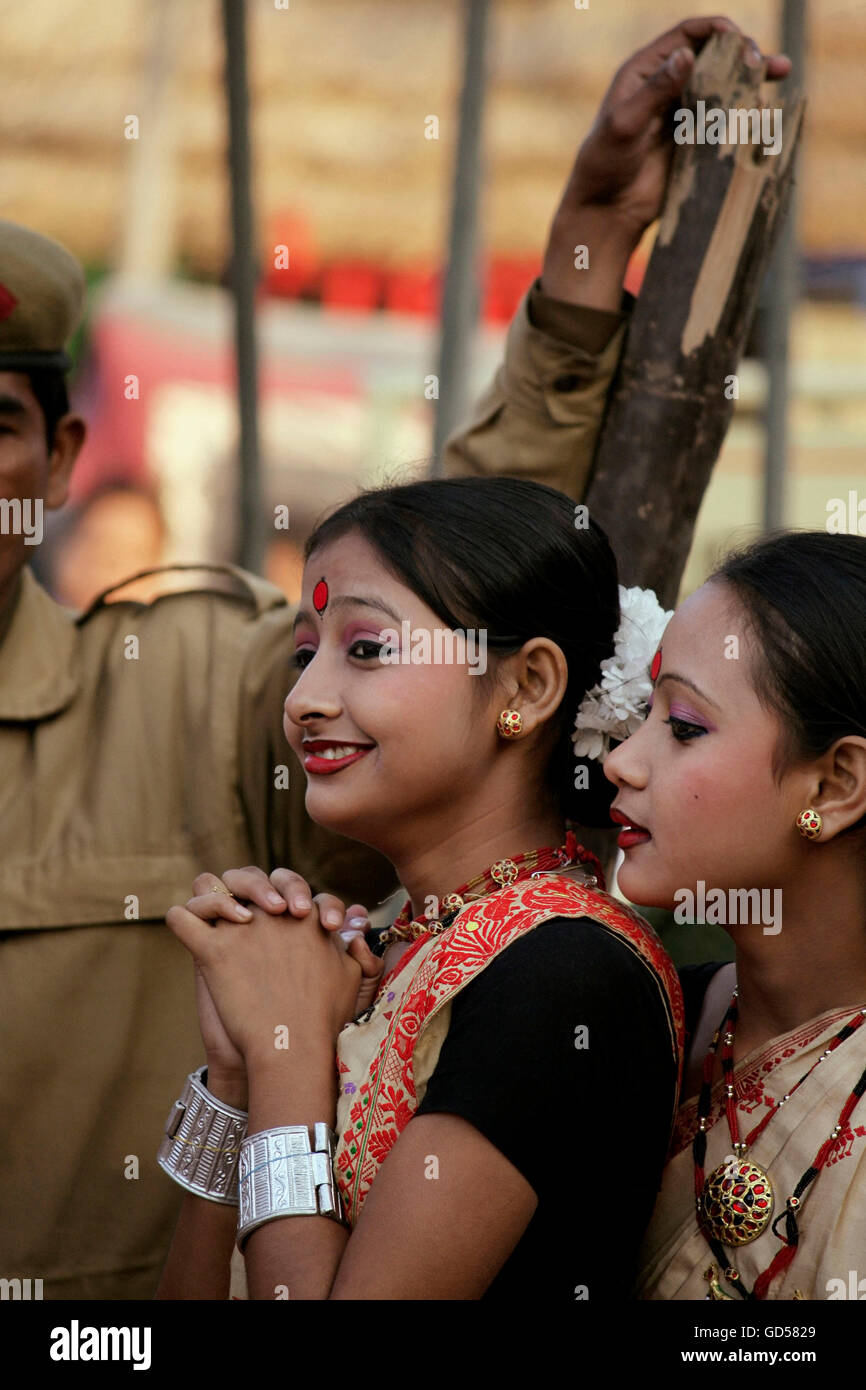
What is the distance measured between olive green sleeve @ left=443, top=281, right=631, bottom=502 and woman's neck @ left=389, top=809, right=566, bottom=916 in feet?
2.30

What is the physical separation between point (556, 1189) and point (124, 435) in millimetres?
7654

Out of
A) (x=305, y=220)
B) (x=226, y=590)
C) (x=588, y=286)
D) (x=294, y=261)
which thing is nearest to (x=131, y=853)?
(x=226, y=590)

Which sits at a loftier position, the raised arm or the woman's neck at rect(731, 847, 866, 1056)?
the raised arm

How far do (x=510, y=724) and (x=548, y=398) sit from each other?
30.2 inches

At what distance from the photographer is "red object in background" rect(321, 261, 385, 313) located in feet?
30.4

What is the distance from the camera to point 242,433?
12.4 ft

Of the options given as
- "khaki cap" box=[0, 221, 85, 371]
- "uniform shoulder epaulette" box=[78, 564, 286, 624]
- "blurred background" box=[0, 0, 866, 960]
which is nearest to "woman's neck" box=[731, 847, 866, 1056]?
"uniform shoulder epaulette" box=[78, 564, 286, 624]

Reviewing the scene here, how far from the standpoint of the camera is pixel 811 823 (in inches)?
66.6

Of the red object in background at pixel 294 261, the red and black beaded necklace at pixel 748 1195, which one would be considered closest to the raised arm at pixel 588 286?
the red and black beaded necklace at pixel 748 1195

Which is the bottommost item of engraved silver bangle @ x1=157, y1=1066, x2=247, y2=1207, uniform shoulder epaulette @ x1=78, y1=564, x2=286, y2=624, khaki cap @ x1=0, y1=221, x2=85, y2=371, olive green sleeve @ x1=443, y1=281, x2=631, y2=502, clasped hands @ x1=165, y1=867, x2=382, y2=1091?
engraved silver bangle @ x1=157, y1=1066, x2=247, y2=1207

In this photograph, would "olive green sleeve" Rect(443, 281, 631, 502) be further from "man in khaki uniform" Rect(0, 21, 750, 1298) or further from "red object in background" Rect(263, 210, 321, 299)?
"red object in background" Rect(263, 210, 321, 299)

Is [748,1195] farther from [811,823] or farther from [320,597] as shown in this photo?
[320,597]
